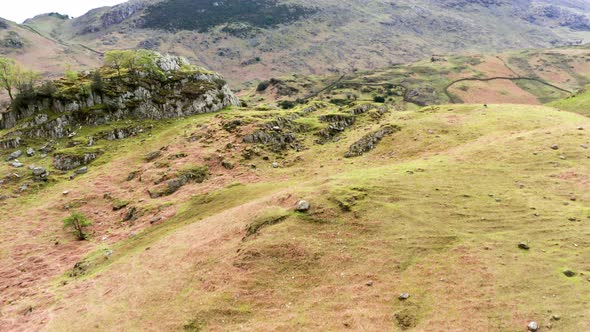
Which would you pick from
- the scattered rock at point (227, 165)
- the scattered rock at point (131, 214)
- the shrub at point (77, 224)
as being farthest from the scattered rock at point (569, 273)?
the shrub at point (77, 224)

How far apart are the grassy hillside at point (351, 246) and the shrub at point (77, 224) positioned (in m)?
1.18

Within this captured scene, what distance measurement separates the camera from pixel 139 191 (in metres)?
49.8

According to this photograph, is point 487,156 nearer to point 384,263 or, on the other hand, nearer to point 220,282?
point 384,263

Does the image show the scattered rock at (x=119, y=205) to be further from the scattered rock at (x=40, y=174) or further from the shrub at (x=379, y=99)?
the shrub at (x=379, y=99)

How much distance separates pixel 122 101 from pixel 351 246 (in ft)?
223

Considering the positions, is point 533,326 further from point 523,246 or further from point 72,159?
point 72,159

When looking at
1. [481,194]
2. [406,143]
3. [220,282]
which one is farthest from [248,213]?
[406,143]

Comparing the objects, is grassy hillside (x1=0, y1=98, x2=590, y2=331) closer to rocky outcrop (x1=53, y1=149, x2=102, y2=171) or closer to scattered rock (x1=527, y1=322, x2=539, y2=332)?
scattered rock (x1=527, y1=322, x2=539, y2=332)

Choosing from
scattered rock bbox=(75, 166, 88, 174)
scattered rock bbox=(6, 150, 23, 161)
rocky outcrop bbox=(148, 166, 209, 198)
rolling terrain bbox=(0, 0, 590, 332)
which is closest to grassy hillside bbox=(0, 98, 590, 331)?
rolling terrain bbox=(0, 0, 590, 332)

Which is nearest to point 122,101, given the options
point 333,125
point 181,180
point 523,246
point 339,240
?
point 181,180

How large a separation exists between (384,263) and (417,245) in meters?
2.80

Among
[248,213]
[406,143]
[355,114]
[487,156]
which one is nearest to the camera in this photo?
[248,213]

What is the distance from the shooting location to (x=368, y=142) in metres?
49.0

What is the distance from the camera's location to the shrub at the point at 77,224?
40.2 m
